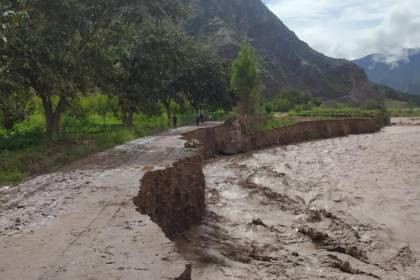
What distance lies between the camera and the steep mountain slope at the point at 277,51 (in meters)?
136

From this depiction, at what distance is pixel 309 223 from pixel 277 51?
155m

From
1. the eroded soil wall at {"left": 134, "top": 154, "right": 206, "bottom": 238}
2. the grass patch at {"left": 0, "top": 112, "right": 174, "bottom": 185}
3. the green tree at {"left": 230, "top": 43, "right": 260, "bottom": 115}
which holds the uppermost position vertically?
the green tree at {"left": 230, "top": 43, "right": 260, "bottom": 115}

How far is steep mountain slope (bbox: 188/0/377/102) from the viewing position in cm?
13550

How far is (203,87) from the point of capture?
48281 millimetres

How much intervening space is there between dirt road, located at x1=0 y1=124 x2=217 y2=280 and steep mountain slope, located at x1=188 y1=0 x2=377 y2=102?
115038 mm

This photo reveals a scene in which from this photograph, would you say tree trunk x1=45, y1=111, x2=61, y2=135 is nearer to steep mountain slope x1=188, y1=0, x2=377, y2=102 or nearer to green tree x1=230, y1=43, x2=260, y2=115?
green tree x1=230, y1=43, x2=260, y2=115

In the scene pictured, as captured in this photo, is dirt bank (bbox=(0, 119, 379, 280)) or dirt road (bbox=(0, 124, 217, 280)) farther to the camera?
dirt bank (bbox=(0, 119, 379, 280))

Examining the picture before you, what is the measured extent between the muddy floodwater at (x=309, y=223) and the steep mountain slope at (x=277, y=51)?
100468 millimetres

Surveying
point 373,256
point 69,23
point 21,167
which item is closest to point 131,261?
point 373,256

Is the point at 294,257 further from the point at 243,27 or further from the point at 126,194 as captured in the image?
the point at 243,27

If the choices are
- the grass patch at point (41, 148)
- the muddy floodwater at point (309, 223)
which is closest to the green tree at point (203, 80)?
the muddy floodwater at point (309, 223)

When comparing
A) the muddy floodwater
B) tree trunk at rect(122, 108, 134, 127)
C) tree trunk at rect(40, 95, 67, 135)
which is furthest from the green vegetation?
the muddy floodwater

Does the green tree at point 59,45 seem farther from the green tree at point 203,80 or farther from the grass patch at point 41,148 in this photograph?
the green tree at point 203,80

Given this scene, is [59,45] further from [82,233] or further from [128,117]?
[128,117]
